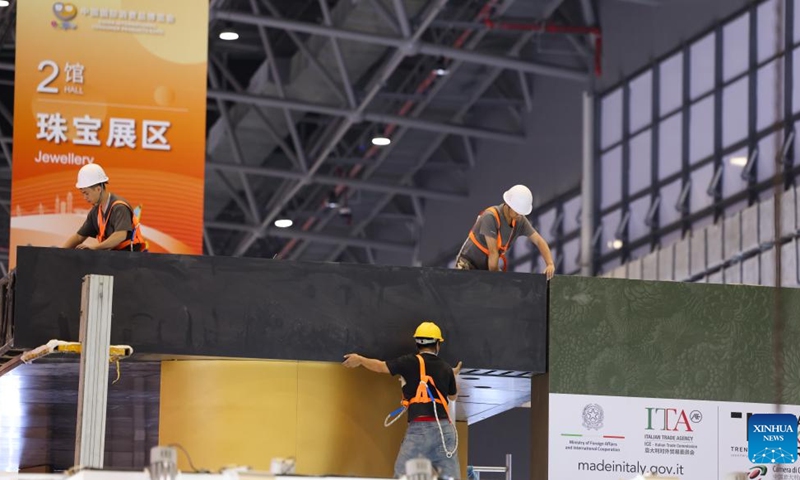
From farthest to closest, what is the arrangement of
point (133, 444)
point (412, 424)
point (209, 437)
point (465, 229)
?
point (465, 229)
point (133, 444)
point (209, 437)
point (412, 424)

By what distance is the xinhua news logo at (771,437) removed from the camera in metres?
16.1

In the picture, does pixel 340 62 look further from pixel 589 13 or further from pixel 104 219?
pixel 104 219

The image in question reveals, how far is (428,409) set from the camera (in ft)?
47.2

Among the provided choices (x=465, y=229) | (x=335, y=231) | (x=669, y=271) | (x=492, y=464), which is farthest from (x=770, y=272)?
(x=335, y=231)

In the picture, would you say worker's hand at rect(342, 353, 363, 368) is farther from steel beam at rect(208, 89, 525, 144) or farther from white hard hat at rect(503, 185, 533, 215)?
steel beam at rect(208, 89, 525, 144)

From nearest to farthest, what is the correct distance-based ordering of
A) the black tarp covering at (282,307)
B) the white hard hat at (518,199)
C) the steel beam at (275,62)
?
the black tarp covering at (282,307) < the white hard hat at (518,199) < the steel beam at (275,62)

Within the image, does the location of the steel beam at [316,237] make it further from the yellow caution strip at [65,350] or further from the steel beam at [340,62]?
the yellow caution strip at [65,350]

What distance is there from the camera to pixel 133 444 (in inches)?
869

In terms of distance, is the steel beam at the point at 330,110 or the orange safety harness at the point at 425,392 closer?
the orange safety harness at the point at 425,392

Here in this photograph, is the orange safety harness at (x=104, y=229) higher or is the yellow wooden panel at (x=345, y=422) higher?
the orange safety harness at (x=104, y=229)

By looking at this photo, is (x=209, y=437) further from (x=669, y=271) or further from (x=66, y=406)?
(x=669, y=271)

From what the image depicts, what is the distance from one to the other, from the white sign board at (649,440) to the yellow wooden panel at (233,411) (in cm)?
274

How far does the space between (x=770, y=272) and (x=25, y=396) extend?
1468 centimetres

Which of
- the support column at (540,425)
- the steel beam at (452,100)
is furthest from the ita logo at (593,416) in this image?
the steel beam at (452,100)
